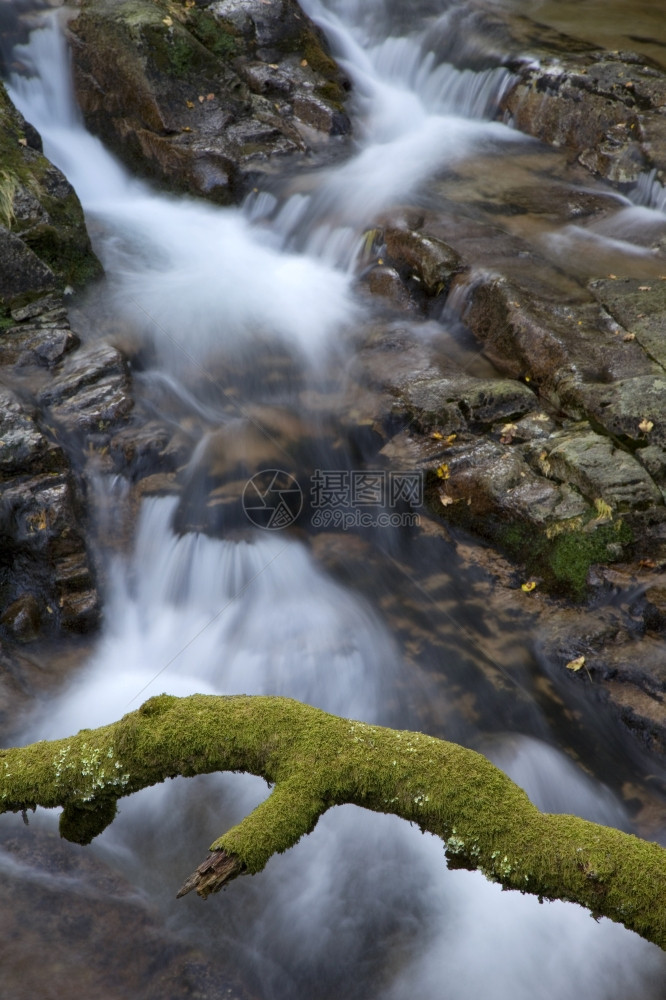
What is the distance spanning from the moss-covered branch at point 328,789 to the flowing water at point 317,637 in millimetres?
1138

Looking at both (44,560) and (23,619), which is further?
(44,560)

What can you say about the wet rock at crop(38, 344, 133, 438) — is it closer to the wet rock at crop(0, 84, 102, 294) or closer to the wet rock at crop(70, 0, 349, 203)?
the wet rock at crop(0, 84, 102, 294)

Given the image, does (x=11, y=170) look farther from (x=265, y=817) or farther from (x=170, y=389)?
(x=265, y=817)

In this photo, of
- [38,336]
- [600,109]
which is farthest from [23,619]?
[600,109]

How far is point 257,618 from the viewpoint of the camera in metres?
6.00

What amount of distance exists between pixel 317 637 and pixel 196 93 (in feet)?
27.5

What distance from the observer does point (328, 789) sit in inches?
119

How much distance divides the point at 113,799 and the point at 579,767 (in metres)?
3.13

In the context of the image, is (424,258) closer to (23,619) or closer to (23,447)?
(23,447)

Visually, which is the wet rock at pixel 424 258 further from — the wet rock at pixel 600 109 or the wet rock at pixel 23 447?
the wet rock at pixel 23 447

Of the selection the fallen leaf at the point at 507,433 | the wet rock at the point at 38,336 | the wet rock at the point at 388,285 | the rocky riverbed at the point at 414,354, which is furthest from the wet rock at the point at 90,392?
the fallen leaf at the point at 507,433

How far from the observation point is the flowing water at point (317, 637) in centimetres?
391

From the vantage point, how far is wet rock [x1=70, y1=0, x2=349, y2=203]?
10.3 meters

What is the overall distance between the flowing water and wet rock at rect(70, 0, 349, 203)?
0.38m
